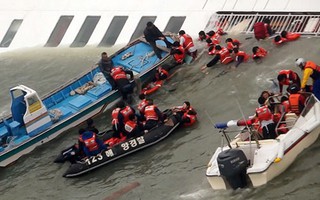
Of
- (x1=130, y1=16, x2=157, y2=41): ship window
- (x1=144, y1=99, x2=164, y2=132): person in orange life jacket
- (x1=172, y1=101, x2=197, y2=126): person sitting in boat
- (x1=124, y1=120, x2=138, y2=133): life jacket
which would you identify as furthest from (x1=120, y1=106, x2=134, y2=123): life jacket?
(x1=130, y1=16, x2=157, y2=41): ship window

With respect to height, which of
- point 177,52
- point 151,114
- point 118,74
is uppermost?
point 177,52

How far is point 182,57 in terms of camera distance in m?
20.0

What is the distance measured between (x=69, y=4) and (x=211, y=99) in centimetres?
1130

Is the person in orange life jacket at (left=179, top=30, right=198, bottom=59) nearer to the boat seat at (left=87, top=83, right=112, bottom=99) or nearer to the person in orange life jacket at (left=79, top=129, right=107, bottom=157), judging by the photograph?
the boat seat at (left=87, top=83, right=112, bottom=99)

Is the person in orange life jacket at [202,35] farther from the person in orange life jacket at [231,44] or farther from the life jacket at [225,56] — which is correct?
the life jacket at [225,56]

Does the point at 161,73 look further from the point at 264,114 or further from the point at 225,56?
the point at 264,114

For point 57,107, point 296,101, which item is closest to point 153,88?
point 57,107

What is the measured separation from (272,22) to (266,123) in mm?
8192

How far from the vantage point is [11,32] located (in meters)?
27.5

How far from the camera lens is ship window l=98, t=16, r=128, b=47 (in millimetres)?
24188

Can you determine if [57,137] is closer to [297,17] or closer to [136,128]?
[136,128]

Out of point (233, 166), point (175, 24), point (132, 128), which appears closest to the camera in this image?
point (233, 166)

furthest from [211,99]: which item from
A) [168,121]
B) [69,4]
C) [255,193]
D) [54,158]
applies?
[69,4]

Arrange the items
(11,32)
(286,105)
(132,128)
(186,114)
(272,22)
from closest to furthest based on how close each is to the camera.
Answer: (286,105) → (132,128) → (186,114) → (272,22) → (11,32)
